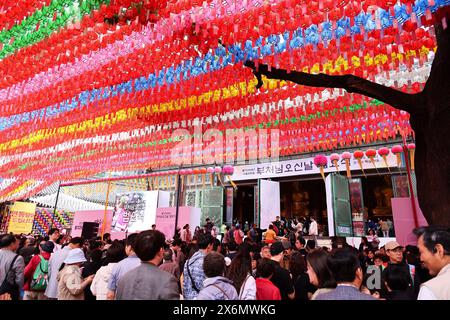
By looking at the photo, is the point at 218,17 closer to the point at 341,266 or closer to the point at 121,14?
the point at 121,14

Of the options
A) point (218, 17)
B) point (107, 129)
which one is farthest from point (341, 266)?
point (107, 129)

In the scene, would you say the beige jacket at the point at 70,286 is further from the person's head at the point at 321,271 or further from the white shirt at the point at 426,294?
the white shirt at the point at 426,294

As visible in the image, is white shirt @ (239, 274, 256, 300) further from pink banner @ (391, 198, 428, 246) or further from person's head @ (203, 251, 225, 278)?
pink banner @ (391, 198, 428, 246)

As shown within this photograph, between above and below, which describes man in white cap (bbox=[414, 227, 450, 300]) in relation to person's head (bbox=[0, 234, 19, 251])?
above

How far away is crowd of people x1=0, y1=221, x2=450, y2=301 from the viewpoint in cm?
199

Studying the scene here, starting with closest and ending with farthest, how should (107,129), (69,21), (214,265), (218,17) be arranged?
1. (214,265)
2. (218,17)
3. (69,21)
4. (107,129)

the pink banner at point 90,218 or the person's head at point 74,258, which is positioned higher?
the pink banner at point 90,218

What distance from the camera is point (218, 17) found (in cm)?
416

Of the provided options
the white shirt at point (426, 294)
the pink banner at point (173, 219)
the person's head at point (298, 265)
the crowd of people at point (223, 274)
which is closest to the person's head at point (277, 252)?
the crowd of people at point (223, 274)

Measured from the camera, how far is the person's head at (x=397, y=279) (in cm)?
263

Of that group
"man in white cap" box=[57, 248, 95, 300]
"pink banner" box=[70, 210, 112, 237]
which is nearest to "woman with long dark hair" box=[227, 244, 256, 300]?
"man in white cap" box=[57, 248, 95, 300]

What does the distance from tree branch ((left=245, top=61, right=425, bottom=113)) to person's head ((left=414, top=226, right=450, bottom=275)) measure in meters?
2.46

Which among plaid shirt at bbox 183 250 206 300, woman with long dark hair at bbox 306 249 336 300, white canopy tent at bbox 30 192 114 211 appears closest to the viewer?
woman with long dark hair at bbox 306 249 336 300
